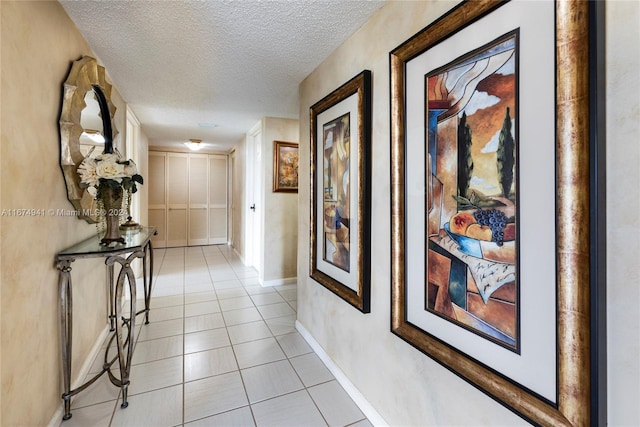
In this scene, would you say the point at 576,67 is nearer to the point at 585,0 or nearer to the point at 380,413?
the point at 585,0

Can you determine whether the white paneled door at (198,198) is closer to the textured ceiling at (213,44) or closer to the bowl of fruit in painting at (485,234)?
the textured ceiling at (213,44)

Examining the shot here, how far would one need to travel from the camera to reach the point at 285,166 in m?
4.01

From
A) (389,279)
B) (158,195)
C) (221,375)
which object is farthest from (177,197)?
(389,279)

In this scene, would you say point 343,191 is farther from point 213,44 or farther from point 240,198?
Answer: point 240,198

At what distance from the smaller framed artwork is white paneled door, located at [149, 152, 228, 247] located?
11.4ft

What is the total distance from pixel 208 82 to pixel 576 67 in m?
2.57

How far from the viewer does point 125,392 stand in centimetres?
173

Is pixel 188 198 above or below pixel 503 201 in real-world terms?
above

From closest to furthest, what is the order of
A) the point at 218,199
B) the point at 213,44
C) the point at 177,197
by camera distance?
the point at 213,44, the point at 177,197, the point at 218,199

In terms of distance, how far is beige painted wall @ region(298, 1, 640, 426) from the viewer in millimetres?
685

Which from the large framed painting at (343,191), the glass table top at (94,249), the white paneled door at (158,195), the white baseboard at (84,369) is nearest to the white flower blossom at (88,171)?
the glass table top at (94,249)

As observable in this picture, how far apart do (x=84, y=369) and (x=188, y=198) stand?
16.8 feet

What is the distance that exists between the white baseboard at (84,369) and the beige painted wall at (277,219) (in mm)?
1866

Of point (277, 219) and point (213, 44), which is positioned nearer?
point (213, 44)
